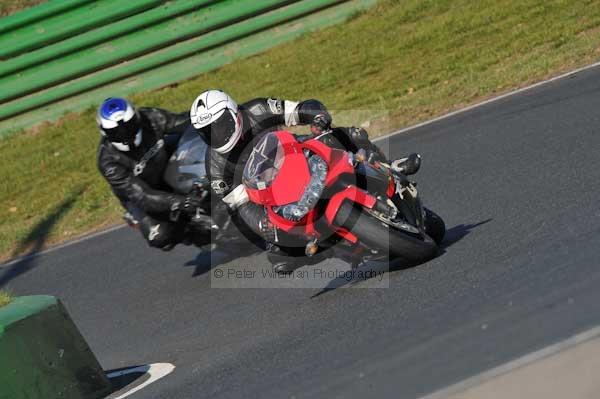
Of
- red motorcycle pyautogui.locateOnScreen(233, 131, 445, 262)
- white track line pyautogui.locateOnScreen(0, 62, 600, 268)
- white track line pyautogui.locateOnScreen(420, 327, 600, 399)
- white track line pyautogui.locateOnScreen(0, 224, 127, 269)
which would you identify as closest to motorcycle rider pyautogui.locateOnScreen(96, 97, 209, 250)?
red motorcycle pyautogui.locateOnScreen(233, 131, 445, 262)

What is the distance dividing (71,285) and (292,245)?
4.12 meters

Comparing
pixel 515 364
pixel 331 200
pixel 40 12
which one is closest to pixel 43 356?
pixel 331 200

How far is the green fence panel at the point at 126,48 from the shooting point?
621 inches

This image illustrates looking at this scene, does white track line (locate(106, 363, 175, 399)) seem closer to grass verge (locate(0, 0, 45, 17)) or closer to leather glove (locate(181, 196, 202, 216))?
leather glove (locate(181, 196, 202, 216))

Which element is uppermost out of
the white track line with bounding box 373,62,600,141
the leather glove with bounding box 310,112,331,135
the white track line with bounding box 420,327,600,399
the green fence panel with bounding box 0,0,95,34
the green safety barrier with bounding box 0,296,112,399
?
the green fence panel with bounding box 0,0,95,34

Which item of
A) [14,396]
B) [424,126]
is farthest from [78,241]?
[14,396]

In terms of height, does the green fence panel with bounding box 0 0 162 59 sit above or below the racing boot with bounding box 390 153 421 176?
above

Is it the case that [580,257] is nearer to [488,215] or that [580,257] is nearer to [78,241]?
[488,215]

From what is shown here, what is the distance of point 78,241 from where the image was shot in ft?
39.8

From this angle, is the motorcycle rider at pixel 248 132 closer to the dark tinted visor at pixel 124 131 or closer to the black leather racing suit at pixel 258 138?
the black leather racing suit at pixel 258 138

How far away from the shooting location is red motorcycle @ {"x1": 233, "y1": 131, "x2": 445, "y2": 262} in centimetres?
659

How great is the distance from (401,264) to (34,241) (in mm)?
6720

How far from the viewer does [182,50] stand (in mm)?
15922

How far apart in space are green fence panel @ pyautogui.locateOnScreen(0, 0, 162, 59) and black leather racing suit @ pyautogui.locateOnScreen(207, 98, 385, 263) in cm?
801
